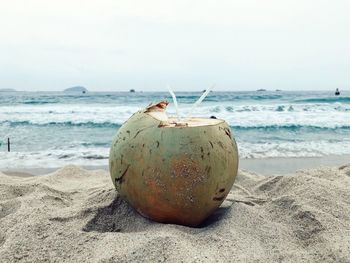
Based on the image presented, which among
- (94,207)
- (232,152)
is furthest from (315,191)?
(94,207)

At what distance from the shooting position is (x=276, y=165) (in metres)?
5.45

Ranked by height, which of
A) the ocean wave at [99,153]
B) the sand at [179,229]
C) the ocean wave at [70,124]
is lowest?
the ocean wave at [70,124]

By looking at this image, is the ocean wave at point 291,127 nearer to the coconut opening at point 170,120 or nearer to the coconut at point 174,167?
the coconut opening at point 170,120

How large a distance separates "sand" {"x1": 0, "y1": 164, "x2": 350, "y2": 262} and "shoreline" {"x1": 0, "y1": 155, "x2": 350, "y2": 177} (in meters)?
2.02

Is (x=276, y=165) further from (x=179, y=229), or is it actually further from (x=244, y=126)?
(x=244, y=126)

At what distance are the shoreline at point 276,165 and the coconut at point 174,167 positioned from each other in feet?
9.40

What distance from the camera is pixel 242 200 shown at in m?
2.75

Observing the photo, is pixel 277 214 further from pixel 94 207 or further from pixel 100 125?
pixel 100 125

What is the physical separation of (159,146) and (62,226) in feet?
2.41

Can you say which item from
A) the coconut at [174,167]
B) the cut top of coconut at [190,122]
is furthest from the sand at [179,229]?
the cut top of coconut at [190,122]

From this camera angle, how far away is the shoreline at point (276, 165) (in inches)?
199

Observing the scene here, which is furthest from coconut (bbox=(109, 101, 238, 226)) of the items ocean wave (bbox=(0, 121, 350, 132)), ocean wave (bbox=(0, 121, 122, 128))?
ocean wave (bbox=(0, 121, 122, 128))

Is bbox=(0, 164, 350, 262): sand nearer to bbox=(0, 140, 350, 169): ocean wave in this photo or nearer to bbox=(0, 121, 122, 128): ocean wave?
bbox=(0, 140, 350, 169): ocean wave

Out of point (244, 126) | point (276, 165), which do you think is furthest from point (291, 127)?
point (276, 165)
